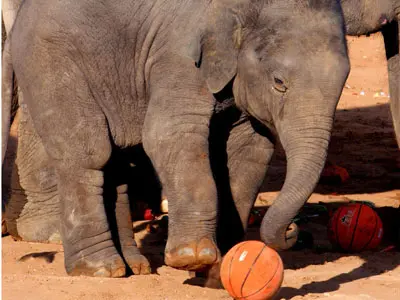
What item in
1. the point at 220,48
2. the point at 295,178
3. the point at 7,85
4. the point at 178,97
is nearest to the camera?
the point at 295,178

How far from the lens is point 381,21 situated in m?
9.80

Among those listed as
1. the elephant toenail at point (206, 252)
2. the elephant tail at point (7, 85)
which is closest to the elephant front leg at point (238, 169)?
the elephant toenail at point (206, 252)

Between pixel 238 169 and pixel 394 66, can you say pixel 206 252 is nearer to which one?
pixel 238 169

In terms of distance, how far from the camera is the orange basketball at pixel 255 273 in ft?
20.8

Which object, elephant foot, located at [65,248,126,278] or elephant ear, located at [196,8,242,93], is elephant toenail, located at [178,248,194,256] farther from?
elephant ear, located at [196,8,242,93]

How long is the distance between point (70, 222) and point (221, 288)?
1142 millimetres

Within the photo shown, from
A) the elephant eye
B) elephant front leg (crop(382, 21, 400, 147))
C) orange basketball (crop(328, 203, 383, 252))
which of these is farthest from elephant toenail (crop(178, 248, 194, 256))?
elephant front leg (crop(382, 21, 400, 147))

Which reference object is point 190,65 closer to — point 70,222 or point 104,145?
point 104,145

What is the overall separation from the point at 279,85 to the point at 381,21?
3.29m

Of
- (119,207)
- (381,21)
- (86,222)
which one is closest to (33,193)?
(119,207)

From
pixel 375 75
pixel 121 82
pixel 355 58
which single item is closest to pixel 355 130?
pixel 375 75

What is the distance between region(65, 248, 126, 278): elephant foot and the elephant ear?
4.26 ft

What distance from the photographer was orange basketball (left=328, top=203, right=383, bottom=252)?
8.00m

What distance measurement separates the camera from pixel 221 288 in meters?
7.11
